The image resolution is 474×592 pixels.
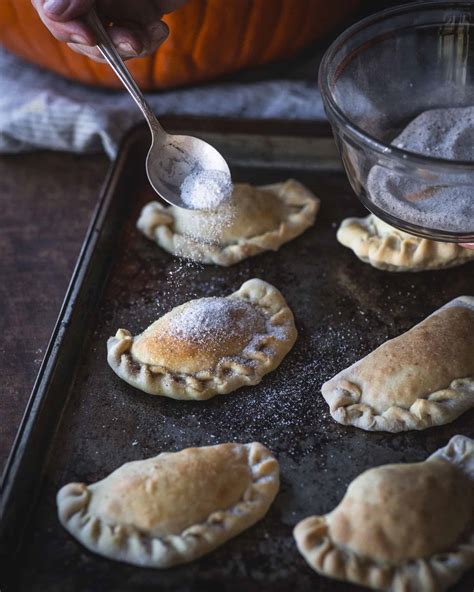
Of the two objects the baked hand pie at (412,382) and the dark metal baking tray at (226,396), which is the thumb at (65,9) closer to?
the dark metal baking tray at (226,396)

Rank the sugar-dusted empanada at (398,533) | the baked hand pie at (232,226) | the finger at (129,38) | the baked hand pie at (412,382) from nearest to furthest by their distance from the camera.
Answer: the sugar-dusted empanada at (398,533) < the baked hand pie at (412,382) < the finger at (129,38) < the baked hand pie at (232,226)

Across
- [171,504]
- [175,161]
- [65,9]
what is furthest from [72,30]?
[171,504]

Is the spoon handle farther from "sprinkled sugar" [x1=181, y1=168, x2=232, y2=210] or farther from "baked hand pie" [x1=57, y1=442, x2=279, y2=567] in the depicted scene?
"baked hand pie" [x1=57, y1=442, x2=279, y2=567]

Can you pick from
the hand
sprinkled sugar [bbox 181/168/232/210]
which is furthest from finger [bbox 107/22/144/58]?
sprinkled sugar [bbox 181/168/232/210]

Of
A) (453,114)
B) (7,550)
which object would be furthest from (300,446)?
(453,114)

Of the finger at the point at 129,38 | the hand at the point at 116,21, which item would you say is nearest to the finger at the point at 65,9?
the hand at the point at 116,21

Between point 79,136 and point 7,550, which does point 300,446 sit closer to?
point 7,550
